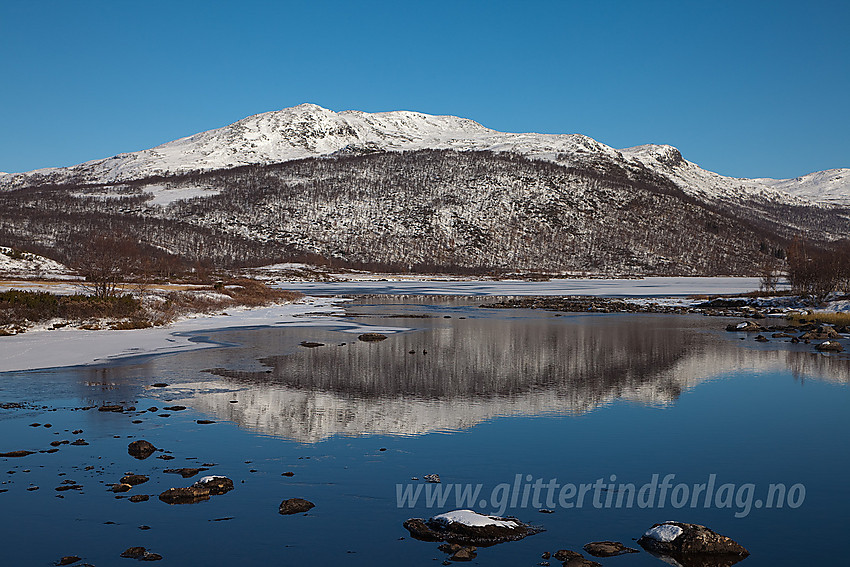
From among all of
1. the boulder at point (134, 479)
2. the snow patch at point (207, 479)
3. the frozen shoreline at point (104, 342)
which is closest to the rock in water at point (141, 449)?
the boulder at point (134, 479)

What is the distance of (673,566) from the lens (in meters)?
8.62

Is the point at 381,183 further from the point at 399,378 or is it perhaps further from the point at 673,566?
the point at 673,566

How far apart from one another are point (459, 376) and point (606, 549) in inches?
541

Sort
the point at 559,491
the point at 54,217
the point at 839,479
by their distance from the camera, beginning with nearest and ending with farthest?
the point at 559,491 → the point at 839,479 → the point at 54,217

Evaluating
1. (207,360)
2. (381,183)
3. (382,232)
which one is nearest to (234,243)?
(382,232)

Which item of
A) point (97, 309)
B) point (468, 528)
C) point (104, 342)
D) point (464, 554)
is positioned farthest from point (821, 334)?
point (97, 309)

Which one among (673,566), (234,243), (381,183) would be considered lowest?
(673,566)

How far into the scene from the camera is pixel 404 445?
14039mm

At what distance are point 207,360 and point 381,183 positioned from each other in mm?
174784

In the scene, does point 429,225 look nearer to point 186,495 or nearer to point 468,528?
point 186,495

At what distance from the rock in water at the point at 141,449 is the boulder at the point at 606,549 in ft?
26.7

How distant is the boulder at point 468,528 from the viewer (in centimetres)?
943

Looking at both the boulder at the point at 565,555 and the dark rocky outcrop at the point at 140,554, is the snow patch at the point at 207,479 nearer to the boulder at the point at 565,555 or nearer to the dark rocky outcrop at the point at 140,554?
the dark rocky outcrop at the point at 140,554

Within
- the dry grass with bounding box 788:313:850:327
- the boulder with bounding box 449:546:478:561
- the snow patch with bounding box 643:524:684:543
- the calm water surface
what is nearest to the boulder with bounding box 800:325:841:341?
the dry grass with bounding box 788:313:850:327
